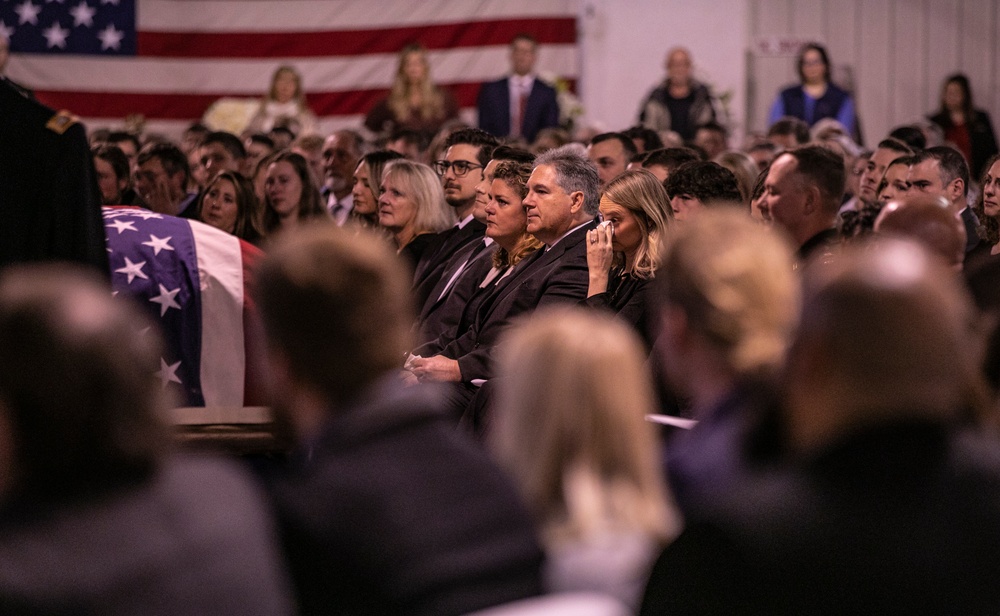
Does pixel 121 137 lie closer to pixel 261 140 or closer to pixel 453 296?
pixel 261 140

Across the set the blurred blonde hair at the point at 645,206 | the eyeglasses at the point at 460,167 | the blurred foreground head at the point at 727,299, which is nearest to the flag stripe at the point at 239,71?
the eyeglasses at the point at 460,167

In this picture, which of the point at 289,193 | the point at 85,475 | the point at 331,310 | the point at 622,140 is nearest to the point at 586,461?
the point at 331,310

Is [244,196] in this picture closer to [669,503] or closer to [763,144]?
[763,144]

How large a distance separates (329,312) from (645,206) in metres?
2.89

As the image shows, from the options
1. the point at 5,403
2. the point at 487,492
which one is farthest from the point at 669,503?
the point at 5,403

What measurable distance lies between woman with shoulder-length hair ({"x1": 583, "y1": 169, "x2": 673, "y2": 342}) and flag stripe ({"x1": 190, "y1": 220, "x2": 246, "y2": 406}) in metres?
1.18

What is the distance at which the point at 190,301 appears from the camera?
4.61 meters

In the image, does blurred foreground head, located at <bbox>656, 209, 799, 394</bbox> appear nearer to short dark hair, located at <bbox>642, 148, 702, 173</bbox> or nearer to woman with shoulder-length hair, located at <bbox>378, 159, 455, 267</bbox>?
short dark hair, located at <bbox>642, 148, 702, 173</bbox>

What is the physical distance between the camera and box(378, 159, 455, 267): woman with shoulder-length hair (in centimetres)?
623

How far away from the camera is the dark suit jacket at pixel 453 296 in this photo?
536cm

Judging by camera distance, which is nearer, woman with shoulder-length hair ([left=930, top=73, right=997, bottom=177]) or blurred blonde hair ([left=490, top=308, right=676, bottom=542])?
blurred blonde hair ([left=490, top=308, right=676, bottom=542])

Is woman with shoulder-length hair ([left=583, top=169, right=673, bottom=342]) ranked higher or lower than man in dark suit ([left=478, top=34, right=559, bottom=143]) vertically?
lower

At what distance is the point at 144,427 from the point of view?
1538mm

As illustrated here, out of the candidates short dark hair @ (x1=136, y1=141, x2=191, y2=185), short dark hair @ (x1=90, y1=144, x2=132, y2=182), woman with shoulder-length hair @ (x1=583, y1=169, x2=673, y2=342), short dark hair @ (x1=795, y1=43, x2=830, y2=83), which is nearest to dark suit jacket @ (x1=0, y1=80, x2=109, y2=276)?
woman with shoulder-length hair @ (x1=583, y1=169, x2=673, y2=342)
